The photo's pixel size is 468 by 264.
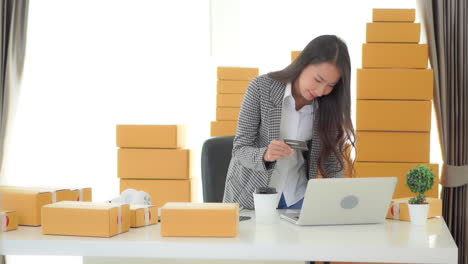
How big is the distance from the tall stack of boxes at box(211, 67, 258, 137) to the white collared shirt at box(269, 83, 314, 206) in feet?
2.92

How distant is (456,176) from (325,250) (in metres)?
1.75

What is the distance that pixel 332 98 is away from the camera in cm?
195

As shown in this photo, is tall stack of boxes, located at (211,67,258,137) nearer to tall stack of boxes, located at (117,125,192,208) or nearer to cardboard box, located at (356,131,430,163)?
tall stack of boxes, located at (117,125,192,208)

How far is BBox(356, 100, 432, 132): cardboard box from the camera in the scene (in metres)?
2.50

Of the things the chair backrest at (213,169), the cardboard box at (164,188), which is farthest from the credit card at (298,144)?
the cardboard box at (164,188)

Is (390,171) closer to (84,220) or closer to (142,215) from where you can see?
(142,215)

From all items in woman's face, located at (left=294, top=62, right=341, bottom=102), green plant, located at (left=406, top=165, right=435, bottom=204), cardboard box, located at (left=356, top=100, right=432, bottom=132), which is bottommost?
green plant, located at (left=406, top=165, right=435, bottom=204)

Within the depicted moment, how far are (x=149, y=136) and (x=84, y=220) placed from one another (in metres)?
1.39

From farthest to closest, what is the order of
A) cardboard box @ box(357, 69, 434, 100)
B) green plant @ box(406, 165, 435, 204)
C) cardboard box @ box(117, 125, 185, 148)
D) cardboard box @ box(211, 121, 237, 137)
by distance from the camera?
cardboard box @ box(211, 121, 237, 137), cardboard box @ box(117, 125, 185, 148), cardboard box @ box(357, 69, 434, 100), green plant @ box(406, 165, 435, 204)

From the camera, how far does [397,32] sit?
8.30ft

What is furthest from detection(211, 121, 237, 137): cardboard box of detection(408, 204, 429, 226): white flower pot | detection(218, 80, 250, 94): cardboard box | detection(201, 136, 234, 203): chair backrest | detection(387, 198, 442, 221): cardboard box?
detection(408, 204, 429, 226): white flower pot

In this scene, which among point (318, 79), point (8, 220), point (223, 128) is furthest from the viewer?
point (223, 128)

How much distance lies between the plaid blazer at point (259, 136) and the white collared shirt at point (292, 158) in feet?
0.09

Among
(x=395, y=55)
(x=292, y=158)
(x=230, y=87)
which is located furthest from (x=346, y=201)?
(x=230, y=87)
